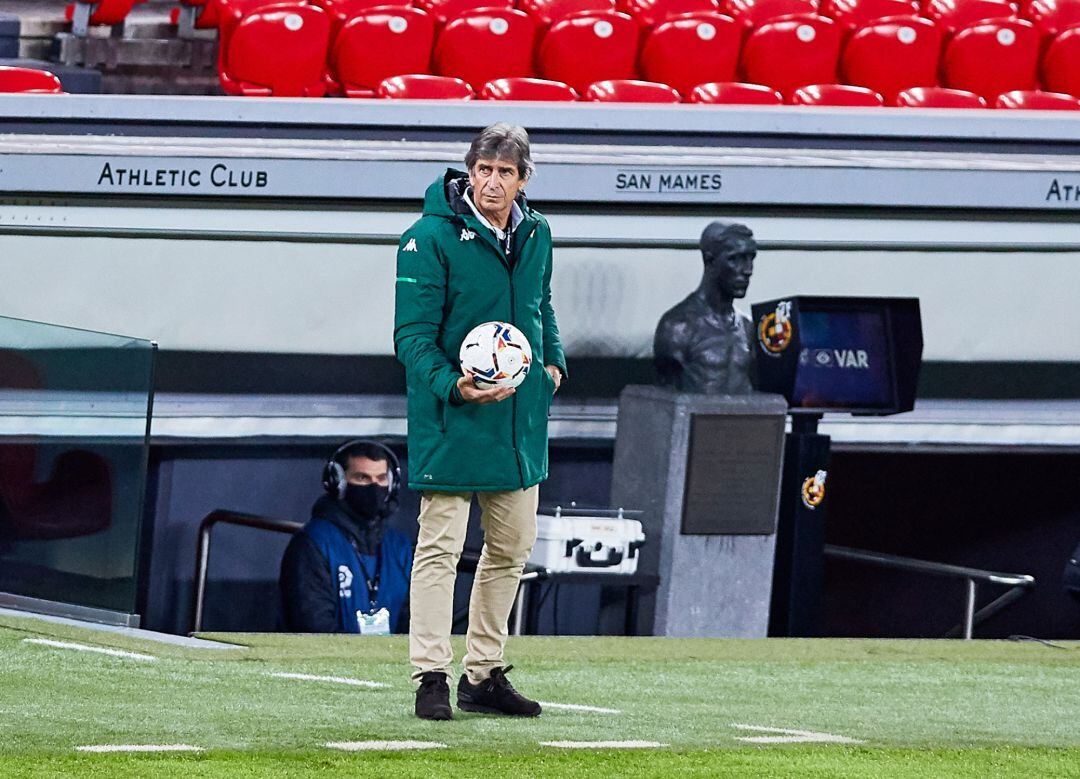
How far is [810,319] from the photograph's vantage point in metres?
8.20

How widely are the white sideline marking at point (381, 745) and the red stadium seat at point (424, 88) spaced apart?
4647 mm

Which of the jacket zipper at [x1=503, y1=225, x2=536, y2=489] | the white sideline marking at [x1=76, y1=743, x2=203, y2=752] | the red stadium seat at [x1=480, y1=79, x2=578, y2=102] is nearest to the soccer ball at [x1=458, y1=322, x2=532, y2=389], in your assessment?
the jacket zipper at [x1=503, y1=225, x2=536, y2=489]

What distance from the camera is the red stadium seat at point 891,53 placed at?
948 cm

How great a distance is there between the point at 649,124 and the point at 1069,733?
13.0ft

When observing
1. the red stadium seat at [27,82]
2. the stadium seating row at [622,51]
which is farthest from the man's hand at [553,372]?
the stadium seating row at [622,51]

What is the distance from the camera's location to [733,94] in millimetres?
8805

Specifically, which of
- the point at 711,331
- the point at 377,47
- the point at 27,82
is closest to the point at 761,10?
the point at 377,47

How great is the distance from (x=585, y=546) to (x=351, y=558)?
98 centimetres

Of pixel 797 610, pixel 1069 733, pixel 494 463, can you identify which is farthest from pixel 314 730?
pixel 797 610

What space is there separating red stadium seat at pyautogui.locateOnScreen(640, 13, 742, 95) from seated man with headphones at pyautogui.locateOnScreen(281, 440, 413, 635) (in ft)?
8.66

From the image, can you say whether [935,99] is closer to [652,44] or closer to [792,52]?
[792,52]

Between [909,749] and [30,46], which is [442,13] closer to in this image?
[30,46]

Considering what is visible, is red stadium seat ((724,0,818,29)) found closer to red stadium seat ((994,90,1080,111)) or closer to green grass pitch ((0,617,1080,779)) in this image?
red stadium seat ((994,90,1080,111))

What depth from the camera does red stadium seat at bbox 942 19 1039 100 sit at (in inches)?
380
